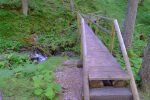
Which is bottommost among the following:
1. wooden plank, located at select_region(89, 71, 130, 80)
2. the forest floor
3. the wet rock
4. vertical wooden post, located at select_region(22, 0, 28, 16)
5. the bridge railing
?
the forest floor

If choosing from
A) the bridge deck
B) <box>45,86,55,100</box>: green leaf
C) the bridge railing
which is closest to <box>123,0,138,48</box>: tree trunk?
the bridge railing

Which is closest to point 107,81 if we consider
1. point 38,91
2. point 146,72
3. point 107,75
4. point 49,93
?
point 107,75

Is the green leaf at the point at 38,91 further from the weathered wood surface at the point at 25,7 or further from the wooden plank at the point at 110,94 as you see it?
the weathered wood surface at the point at 25,7

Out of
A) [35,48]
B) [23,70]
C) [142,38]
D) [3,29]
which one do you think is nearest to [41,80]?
[23,70]

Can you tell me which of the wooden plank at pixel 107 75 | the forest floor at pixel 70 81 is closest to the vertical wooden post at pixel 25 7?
the forest floor at pixel 70 81

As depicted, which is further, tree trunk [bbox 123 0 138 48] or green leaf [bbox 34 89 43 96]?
tree trunk [bbox 123 0 138 48]

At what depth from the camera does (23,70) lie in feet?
23.7

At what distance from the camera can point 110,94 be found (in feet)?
17.5

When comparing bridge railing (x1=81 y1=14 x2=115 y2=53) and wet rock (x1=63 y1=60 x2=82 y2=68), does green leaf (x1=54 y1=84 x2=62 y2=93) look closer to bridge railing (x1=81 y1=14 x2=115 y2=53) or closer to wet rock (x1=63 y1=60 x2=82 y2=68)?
wet rock (x1=63 y1=60 x2=82 y2=68)

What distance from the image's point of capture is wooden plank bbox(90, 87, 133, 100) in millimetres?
5289

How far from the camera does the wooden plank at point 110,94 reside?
5.29 meters

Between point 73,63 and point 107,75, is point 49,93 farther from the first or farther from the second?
Answer: point 73,63

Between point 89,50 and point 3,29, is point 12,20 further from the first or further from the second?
point 89,50

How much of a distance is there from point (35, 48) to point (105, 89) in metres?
6.72
